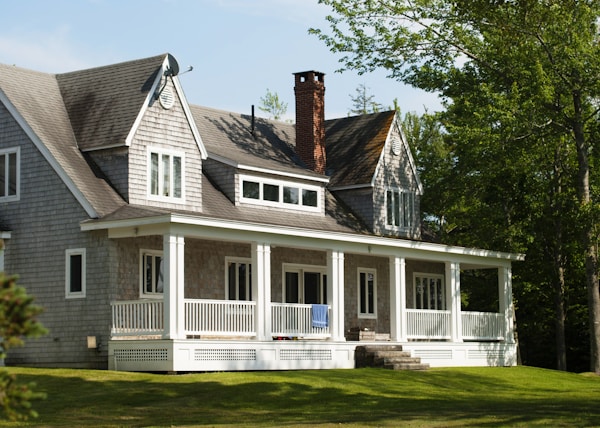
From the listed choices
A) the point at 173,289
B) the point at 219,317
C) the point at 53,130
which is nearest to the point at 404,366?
the point at 219,317

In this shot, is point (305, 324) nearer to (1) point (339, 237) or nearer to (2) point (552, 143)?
(1) point (339, 237)

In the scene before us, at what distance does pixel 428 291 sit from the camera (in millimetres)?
40031

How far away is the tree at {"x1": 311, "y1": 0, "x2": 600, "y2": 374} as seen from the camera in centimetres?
3584

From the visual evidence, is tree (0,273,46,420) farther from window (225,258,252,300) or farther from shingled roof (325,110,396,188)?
shingled roof (325,110,396,188)

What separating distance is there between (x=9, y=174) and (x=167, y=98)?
4.83 metres

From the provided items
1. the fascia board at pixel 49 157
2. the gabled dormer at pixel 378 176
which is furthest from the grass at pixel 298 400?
the gabled dormer at pixel 378 176

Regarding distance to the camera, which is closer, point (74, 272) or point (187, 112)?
point (74, 272)

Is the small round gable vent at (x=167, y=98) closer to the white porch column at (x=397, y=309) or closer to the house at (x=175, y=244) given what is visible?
the house at (x=175, y=244)

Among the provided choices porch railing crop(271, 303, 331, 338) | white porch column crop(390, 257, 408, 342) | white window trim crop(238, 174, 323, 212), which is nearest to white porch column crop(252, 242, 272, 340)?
porch railing crop(271, 303, 331, 338)

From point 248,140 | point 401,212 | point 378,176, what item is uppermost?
point 248,140

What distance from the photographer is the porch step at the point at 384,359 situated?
103ft

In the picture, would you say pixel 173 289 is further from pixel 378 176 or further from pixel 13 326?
pixel 13 326

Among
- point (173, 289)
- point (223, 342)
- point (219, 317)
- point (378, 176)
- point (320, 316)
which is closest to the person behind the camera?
point (173, 289)

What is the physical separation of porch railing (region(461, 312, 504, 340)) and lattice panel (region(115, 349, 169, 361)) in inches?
542
